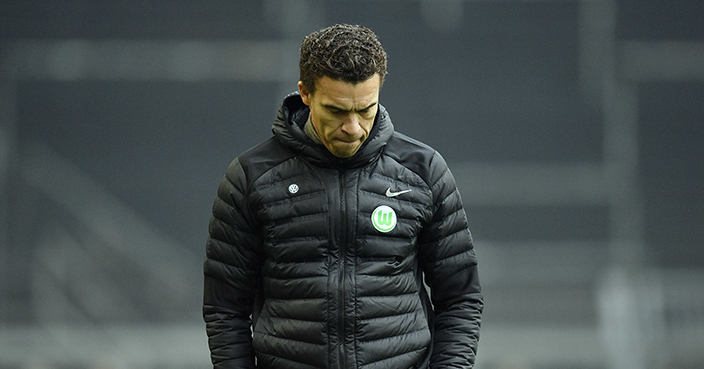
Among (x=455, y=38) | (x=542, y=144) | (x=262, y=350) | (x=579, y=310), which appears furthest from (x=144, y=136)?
(x=262, y=350)

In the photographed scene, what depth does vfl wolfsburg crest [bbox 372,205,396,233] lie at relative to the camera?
1479 mm

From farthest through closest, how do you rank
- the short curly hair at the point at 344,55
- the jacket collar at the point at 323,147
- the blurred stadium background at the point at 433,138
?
1. the blurred stadium background at the point at 433,138
2. the jacket collar at the point at 323,147
3. the short curly hair at the point at 344,55

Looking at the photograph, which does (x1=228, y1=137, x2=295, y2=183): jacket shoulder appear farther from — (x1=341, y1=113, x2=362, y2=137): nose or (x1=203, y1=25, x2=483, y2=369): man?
(x1=341, y1=113, x2=362, y2=137): nose

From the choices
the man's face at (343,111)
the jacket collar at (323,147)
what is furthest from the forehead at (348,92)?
the jacket collar at (323,147)

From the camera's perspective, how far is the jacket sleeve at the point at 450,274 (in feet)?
5.04

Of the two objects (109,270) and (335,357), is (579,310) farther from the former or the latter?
(335,357)

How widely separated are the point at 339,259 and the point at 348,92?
0.90 ft

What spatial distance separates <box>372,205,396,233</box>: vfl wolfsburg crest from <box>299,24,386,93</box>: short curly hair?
222mm

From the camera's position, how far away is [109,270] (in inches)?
183

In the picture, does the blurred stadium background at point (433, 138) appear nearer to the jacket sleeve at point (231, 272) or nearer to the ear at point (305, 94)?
the jacket sleeve at point (231, 272)

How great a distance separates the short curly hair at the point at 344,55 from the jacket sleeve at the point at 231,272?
9.6 inches

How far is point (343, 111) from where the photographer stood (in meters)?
1.41

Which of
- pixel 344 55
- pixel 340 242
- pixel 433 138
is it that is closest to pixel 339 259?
pixel 340 242

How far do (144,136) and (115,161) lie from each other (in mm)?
202
